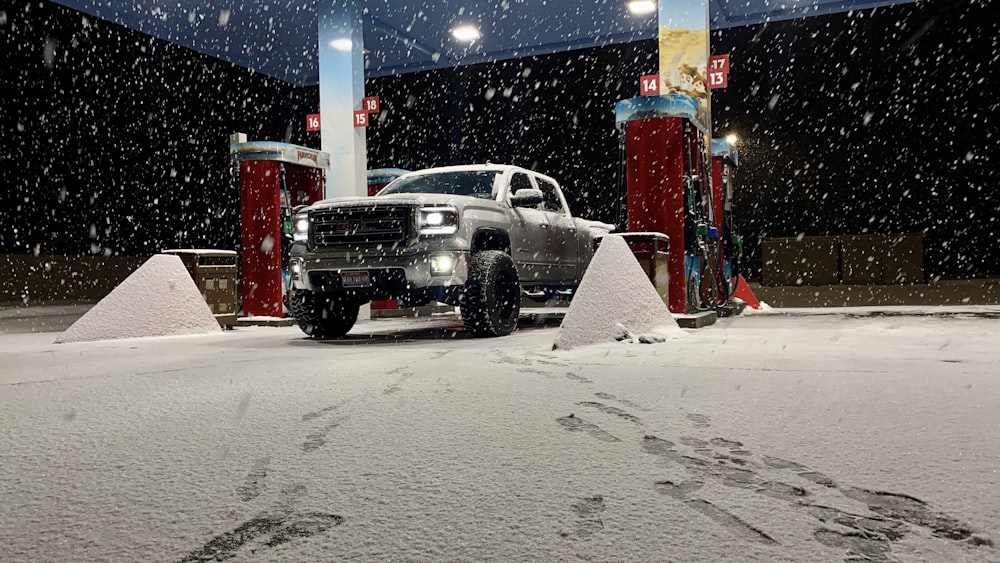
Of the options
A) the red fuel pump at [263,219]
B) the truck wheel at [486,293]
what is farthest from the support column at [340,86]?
the truck wheel at [486,293]

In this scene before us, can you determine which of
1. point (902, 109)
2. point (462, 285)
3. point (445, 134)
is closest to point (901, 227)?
point (902, 109)

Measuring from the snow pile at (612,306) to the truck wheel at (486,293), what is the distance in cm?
112

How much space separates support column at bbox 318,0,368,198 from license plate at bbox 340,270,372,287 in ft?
23.3

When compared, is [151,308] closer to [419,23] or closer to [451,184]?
[451,184]

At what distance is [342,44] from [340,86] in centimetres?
80

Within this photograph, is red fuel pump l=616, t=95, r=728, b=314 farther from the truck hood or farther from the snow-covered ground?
the snow-covered ground

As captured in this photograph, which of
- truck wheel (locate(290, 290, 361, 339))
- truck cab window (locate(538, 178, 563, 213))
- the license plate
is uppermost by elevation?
truck cab window (locate(538, 178, 563, 213))

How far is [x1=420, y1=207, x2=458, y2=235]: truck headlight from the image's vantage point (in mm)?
8219

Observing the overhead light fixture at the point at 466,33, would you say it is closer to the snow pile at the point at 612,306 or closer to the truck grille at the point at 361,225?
the truck grille at the point at 361,225

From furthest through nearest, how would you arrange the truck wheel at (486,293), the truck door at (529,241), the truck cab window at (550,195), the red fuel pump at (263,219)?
1. the red fuel pump at (263,219)
2. the truck cab window at (550,195)
3. the truck door at (529,241)
4. the truck wheel at (486,293)

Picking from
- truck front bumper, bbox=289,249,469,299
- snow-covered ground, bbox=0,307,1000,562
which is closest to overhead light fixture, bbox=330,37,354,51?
truck front bumper, bbox=289,249,469,299

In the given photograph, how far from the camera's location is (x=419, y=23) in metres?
18.5

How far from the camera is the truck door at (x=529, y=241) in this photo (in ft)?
30.9

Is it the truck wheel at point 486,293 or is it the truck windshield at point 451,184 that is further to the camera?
the truck windshield at point 451,184
